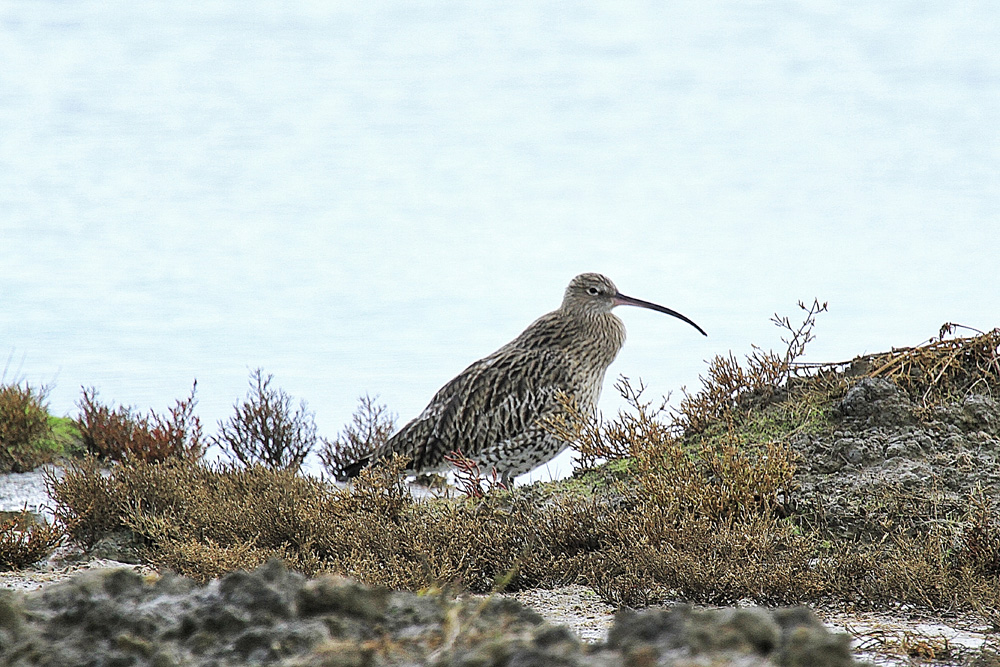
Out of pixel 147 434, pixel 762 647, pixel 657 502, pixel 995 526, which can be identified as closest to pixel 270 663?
pixel 762 647

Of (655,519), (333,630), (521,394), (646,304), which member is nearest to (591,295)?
(646,304)

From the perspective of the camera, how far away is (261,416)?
12.6m

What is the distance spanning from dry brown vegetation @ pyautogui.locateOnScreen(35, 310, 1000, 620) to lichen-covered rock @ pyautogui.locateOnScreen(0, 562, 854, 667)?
227cm

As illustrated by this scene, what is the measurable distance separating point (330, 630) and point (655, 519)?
3434mm

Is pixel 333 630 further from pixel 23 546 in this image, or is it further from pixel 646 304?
pixel 646 304

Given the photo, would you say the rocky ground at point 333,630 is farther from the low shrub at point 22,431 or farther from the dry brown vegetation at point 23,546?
the low shrub at point 22,431

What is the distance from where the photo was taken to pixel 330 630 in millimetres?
2348

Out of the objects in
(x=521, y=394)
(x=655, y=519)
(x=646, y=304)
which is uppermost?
(x=646, y=304)

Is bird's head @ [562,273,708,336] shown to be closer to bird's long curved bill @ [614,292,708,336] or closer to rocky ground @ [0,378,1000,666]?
bird's long curved bill @ [614,292,708,336]

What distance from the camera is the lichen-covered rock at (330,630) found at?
2039 millimetres

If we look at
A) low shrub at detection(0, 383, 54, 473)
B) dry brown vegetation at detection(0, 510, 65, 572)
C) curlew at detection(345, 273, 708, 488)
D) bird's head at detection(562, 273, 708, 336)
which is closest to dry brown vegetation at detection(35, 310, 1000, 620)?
dry brown vegetation at detection(0, 510, 65, 572)

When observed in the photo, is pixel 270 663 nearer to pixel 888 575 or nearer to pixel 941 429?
pixel 888 575

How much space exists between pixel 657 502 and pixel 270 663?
13.2ft

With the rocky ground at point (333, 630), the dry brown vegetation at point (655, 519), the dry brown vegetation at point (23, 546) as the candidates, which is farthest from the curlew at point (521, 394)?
the rocky ground at point (333, 630)
